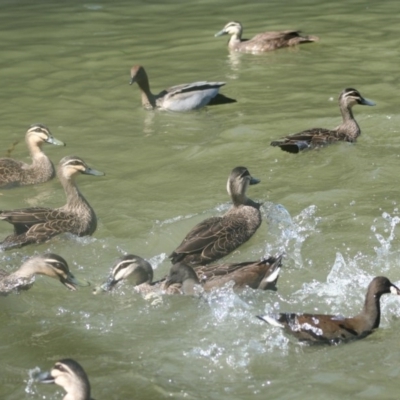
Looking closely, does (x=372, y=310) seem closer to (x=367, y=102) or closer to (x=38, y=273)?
(x=38, y=273)

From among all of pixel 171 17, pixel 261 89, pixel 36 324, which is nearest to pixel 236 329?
pixel 36 324

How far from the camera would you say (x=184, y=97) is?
1345 centimetres

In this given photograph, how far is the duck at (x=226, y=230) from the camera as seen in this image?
359 inches

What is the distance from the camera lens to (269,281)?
26.7 feet

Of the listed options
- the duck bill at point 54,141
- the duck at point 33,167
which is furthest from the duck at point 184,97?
the duck at point 33,167

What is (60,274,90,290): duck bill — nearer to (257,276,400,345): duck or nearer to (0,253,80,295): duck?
(0,253,80,295): duck

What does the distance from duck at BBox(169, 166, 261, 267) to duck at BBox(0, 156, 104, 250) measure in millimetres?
1136

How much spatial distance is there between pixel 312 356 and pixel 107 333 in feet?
5.07

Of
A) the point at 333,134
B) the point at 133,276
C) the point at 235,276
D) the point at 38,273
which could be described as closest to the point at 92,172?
the point at 38,273

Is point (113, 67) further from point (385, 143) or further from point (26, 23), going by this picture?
point (385, 143)

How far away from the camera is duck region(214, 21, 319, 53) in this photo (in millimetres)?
15741

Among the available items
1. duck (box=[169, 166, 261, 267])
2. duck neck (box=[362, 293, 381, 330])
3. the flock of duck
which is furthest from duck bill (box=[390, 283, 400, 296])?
duck (box=[169, 166, 261, 267])

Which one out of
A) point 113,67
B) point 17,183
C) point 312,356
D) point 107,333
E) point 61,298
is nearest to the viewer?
point 312,356

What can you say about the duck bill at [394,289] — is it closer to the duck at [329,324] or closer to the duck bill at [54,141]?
the duck at [329,324]
